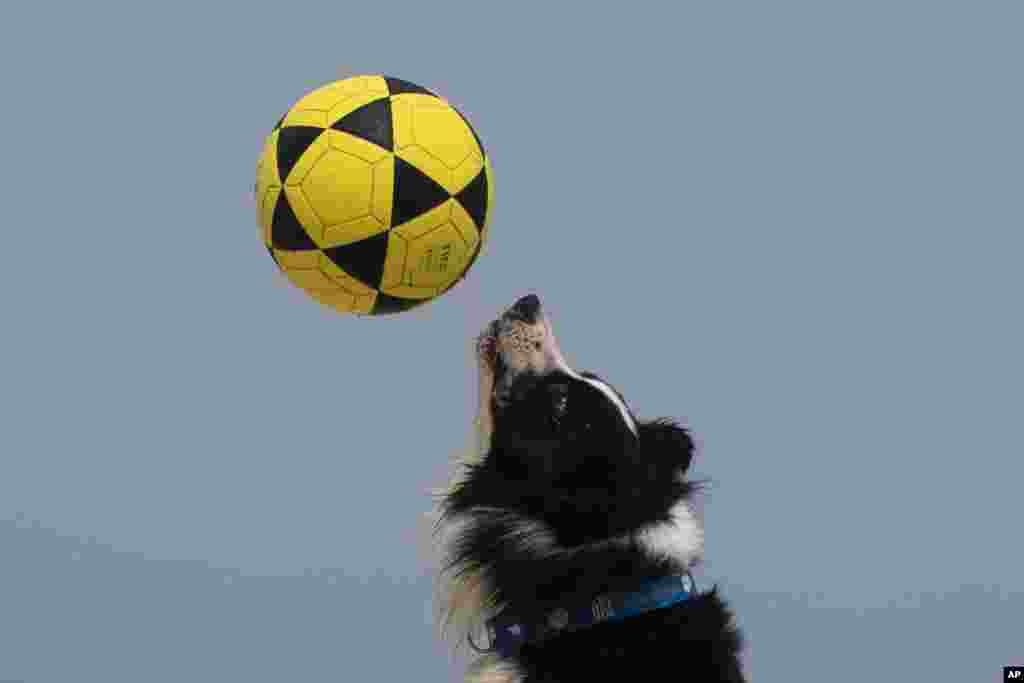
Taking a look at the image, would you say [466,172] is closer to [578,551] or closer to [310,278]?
[310,278]

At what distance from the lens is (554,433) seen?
224 inches

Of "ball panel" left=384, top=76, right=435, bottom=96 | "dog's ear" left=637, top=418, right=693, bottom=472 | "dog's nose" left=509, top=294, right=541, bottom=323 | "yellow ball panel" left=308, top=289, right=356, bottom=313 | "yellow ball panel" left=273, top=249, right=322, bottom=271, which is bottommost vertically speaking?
"dog's ear" left=637, top=418, right=693, bottom=472

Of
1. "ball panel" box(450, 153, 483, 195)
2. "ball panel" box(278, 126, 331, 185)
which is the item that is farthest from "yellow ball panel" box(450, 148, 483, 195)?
"ball panel" box(278, 126, 331, 185)

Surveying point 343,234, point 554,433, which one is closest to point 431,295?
point 343,234

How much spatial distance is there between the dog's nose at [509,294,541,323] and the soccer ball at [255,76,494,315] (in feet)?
1.53

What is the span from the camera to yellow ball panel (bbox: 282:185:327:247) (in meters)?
6.22

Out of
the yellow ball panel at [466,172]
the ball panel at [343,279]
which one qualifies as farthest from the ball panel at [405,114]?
the ball panel at [343,279]

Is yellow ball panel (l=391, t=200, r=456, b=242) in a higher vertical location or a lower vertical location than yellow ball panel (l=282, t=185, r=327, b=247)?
lower

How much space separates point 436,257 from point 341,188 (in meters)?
0.49

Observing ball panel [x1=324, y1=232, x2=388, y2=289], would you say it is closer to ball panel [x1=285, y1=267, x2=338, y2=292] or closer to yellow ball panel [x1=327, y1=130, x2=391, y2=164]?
ball panel [x1=285, y1=267, x2=338, y2=292]

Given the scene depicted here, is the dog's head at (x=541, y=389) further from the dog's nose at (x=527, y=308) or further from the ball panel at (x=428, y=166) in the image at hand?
the ball panel at (x=428, y=166)

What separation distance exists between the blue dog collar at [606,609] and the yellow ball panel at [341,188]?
1749 millimetres

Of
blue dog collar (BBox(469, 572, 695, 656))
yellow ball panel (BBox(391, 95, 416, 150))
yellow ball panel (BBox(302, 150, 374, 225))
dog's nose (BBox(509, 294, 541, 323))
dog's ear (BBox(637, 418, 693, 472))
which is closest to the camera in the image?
blue dog collar (BBox(469, 572, 695, 656))

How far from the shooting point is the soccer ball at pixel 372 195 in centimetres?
620
